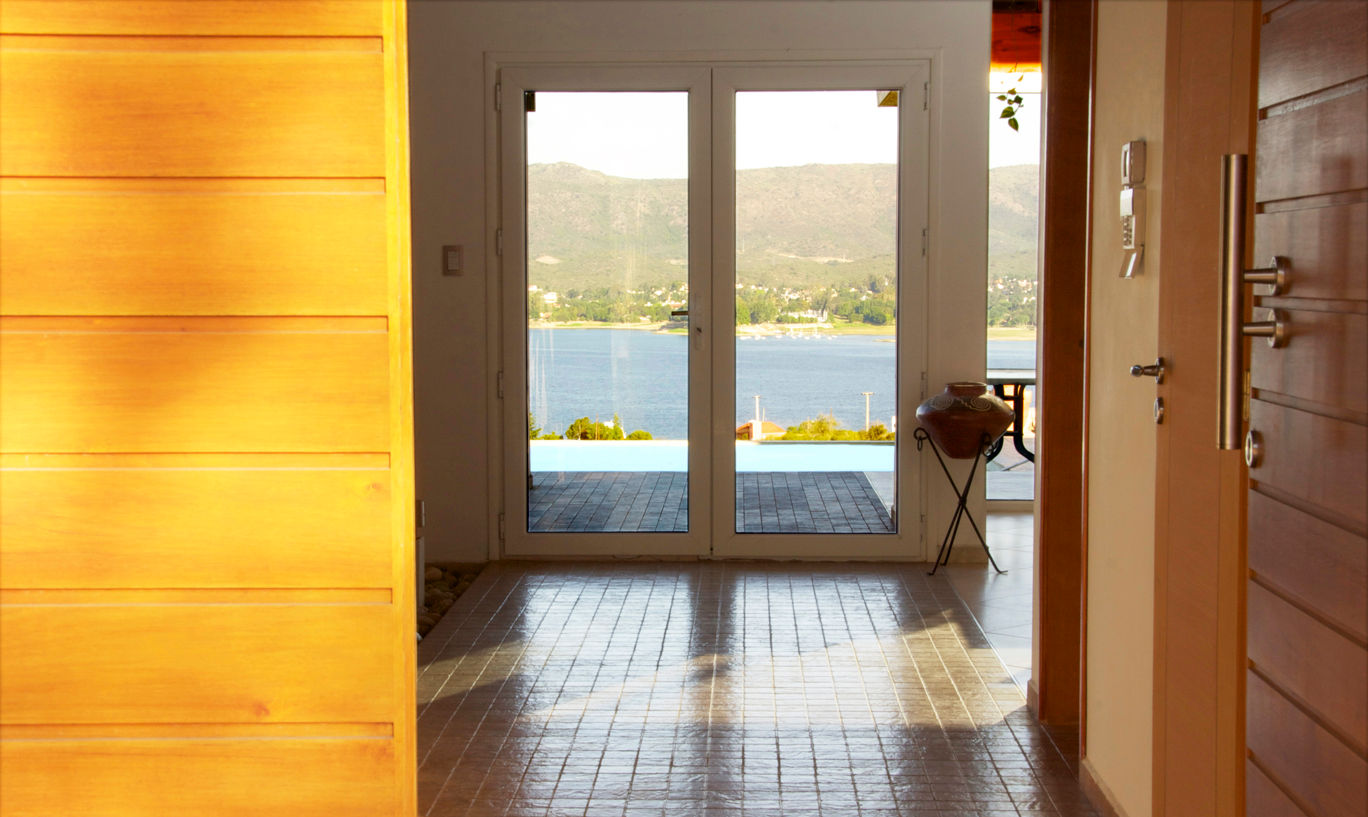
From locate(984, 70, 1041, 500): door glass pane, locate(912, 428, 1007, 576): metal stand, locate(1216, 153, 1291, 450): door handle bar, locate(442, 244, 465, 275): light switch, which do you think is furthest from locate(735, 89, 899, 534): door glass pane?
locate(1216, 153, 1291, 450): door handle bar

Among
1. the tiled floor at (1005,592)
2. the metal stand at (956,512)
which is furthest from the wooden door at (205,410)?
the metal stand at (956,512)

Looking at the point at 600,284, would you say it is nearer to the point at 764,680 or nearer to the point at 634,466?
the point at 634,466

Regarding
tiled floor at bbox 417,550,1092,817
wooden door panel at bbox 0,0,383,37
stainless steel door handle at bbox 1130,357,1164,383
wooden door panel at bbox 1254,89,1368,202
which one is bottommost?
tiled floor at bbox 417,550,1092,817

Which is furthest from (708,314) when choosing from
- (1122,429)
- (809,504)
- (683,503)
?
(1122,429)

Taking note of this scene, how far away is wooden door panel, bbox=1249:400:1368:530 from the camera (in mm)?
1557

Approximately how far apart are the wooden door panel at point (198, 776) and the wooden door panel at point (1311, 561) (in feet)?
4.68

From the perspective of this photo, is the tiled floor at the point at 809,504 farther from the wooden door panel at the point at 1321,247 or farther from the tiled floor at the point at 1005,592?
the wooden door panel at the point at 1321,247

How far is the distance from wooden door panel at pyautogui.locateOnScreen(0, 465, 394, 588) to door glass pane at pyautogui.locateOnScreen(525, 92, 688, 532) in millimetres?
3486

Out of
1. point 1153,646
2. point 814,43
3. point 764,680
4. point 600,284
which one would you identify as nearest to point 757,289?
point 600,284

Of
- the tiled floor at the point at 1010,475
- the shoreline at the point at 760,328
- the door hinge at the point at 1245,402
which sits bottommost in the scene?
the tiled floor at the point at 1010,475

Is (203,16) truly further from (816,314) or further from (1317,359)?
(816,314)

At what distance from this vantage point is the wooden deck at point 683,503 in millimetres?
5465

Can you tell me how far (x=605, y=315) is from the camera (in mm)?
5465

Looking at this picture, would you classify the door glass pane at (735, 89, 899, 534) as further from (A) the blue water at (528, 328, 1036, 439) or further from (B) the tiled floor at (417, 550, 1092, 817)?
(B) the tiled floor at (417, 550, 1092, 817)
